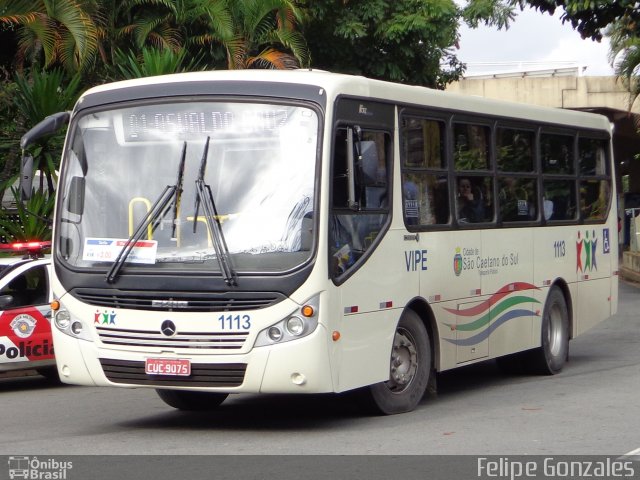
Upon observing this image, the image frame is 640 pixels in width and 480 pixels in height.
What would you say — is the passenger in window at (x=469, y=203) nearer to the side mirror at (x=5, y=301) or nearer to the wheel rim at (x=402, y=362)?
the wheel rim at (x=402, y=362)

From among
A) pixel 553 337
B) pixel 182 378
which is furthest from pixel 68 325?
pixel 553 337

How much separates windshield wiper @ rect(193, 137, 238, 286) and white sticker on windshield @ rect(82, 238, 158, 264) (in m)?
0.41

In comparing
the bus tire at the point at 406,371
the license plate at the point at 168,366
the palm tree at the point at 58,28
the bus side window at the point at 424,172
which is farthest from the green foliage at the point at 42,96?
the license plate at the point at 168,366

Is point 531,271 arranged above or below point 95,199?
below

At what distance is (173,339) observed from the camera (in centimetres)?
946

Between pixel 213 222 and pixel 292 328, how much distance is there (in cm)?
104

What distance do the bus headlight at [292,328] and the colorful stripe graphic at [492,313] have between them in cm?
252

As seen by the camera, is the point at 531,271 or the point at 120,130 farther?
the point at 531,271

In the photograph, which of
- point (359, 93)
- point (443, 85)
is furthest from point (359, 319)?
point (443, 85)

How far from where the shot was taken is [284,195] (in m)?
9.51

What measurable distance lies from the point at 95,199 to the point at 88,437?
1.94m

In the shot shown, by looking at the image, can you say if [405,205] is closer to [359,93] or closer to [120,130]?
[359,93]

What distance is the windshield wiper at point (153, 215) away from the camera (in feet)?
31.8

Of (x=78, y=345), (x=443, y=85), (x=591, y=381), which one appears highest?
(x=443, y=85)
